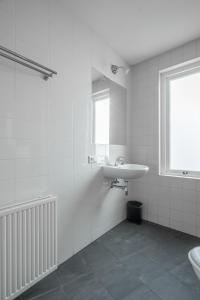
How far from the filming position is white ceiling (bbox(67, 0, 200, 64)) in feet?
4.99

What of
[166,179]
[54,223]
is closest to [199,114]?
[166,179]

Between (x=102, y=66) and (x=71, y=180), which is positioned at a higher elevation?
(x=102, y=66)

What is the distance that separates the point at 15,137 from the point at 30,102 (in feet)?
0.95

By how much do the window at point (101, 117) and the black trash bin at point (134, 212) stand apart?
1.03 meters

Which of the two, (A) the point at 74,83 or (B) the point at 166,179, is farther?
(B) the point at 166,179

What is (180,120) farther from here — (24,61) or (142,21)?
(24,61)

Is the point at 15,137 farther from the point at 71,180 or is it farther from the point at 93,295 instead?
the point at 93,295

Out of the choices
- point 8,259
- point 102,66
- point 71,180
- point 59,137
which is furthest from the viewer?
point 102,66

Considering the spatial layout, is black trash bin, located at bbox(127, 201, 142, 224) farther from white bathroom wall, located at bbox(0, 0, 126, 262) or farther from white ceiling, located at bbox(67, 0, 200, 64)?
white ceiling, located at bbox(67, 0, 200, 64)

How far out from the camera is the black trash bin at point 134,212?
7.83ft

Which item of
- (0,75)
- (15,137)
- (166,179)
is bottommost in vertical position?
(166,179)

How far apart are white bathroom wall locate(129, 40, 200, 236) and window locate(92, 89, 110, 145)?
2.03 ft

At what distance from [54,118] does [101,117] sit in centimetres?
72

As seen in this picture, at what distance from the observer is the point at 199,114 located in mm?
2088
